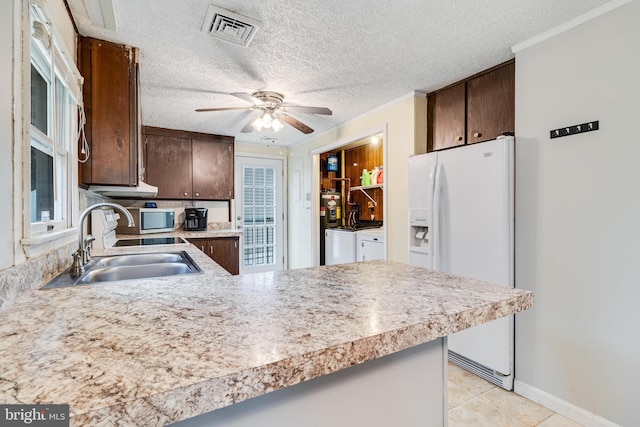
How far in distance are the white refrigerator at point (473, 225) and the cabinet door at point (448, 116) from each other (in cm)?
30

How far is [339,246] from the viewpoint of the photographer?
14.0 ft

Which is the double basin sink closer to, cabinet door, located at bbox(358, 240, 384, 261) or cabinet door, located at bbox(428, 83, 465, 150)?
cabinet door, located at bbox(358, 240, 384, 261)

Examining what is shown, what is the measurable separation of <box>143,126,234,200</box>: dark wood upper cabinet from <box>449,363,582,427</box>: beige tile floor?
372 cm

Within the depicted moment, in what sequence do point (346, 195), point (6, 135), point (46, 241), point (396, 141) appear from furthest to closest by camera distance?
point (346, 195)
point (396, 141)
point (46, 241)
point (6, 135)

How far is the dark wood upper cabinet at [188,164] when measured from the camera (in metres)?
3.98

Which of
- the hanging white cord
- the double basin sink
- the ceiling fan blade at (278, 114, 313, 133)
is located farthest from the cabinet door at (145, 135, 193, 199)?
the hanging white cord

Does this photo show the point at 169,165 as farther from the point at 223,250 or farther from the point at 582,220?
the point at 582,220

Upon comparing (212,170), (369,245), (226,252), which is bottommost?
(226,252)

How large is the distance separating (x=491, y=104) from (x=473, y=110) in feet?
0.48

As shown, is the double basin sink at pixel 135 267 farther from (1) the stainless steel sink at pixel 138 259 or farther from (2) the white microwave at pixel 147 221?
(2) the white microwave at pixel 147 221

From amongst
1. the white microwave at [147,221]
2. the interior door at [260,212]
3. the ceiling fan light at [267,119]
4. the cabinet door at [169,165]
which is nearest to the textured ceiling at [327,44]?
the ceiling fan light at [267,119]

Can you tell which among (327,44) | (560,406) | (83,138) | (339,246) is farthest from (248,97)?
(560,406)

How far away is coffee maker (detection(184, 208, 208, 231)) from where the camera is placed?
166 inches

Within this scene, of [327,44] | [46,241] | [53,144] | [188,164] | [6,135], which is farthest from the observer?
[188,164]
